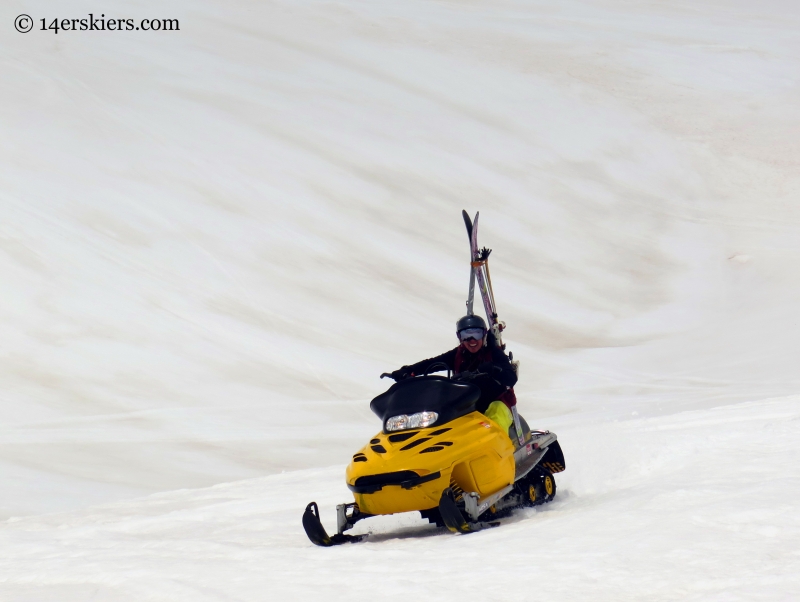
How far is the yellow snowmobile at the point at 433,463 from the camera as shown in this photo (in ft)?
20.2

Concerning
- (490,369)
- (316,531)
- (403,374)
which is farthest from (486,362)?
(316,531)

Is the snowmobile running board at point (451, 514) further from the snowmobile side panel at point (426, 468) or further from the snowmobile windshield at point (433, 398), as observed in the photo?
the snowmobile windshield at point (433, 398)

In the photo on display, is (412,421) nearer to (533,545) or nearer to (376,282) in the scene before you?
(533,545)

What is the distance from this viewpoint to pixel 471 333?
7016 millimetres

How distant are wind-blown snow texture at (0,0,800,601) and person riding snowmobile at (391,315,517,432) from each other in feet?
2.50

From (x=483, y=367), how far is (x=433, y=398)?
547 millimetres

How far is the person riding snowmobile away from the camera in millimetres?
6852

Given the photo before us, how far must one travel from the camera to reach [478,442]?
6.40 metres

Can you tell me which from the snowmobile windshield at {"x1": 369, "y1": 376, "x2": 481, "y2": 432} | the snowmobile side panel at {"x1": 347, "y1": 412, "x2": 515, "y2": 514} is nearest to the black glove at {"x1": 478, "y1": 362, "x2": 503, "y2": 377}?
the snowmobile windshield at {"x1": 369, "y1": 376, "x2": 481, "y2": 432}

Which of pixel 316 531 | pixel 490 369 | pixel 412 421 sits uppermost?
pixel 490 369

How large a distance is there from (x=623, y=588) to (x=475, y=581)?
693mm

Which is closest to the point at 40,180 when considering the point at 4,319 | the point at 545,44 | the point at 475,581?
the point at 4,319

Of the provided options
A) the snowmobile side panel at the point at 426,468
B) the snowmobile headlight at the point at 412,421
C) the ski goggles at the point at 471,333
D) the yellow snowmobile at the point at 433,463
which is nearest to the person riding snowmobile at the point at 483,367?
the ski goggles at the point at 471,333

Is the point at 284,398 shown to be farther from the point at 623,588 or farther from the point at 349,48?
the point at 349,48
